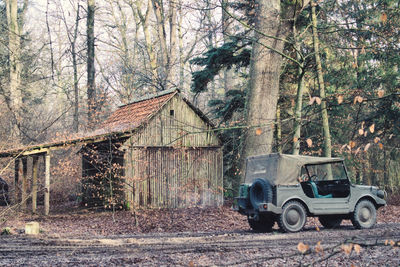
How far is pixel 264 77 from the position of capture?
1634cm

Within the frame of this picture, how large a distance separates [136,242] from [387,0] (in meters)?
15.1

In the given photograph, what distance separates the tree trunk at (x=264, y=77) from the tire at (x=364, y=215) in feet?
17.1

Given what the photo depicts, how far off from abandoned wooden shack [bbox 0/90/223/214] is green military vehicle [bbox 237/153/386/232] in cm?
614

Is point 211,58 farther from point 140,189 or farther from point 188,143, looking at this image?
point 140,189

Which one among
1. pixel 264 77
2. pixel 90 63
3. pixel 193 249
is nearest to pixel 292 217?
pixel 193 249

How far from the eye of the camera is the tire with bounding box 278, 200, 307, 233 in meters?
10.6

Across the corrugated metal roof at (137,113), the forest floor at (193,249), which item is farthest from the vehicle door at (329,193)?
the corrugated metal roof at (137,113)

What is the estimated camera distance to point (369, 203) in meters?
11.6

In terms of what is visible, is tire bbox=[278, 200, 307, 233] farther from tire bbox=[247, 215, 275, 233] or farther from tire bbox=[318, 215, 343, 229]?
tire bbox=[318, 215, 343, 229]

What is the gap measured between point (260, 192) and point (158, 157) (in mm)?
8399

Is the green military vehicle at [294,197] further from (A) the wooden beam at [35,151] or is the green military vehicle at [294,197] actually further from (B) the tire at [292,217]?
(A) the wooden beam at [35,151]

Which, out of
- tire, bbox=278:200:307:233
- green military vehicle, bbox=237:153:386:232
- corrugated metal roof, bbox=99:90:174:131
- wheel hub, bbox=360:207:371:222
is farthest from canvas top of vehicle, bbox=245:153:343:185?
corrugated metal roof, bbox=99:90:174:131

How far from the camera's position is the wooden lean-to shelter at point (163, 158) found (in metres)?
18.1

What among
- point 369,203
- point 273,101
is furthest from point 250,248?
point 273,101
